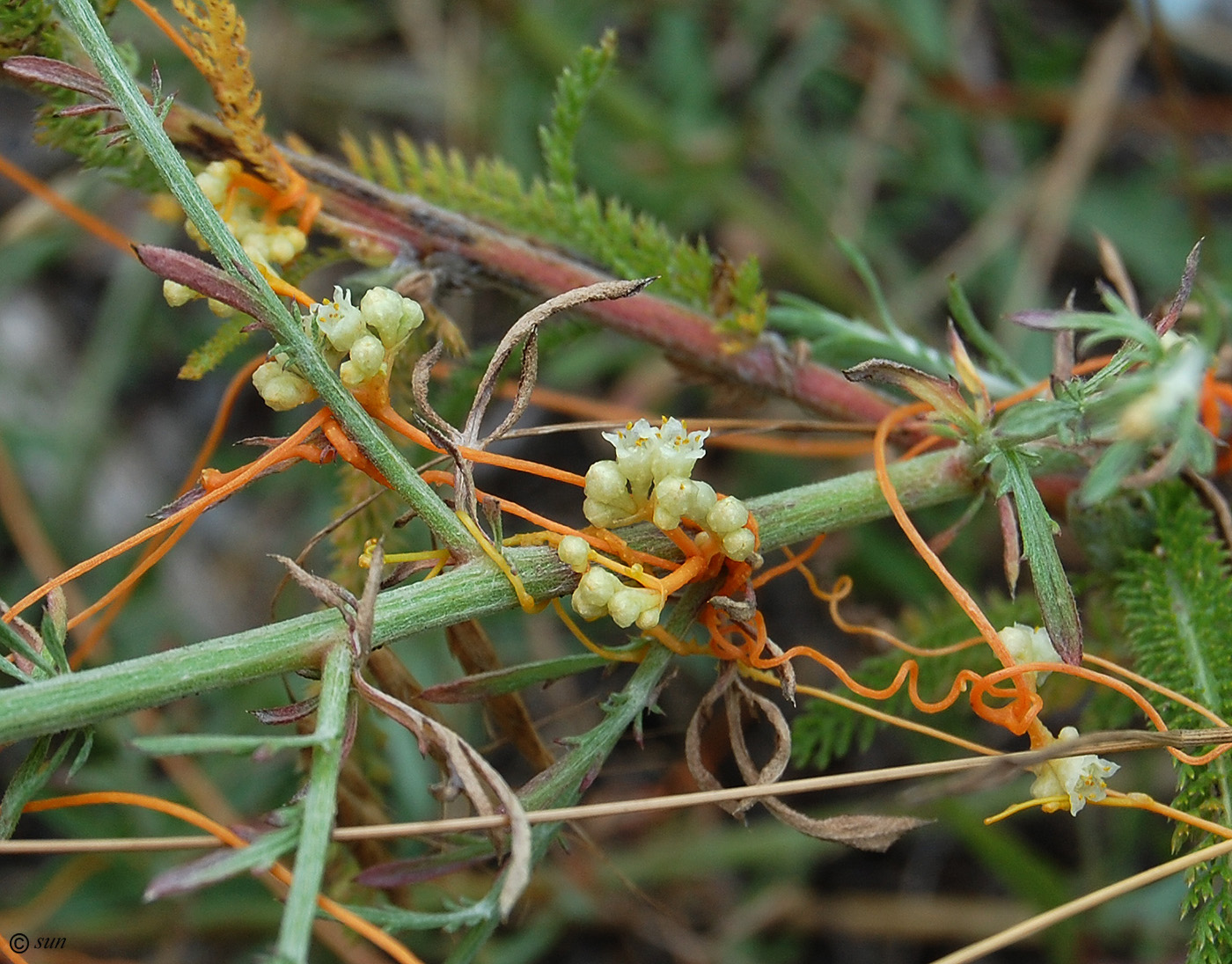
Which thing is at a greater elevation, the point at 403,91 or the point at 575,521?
the point at 403,91

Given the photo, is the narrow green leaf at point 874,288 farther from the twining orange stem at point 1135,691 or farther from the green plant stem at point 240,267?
the green plant stem at point 240,267

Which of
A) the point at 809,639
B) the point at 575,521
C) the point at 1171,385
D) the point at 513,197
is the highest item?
the point at 513,197

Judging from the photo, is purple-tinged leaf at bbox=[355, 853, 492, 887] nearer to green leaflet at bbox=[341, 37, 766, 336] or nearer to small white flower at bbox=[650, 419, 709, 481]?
small white flower at bbox=[650, 419, 709, 481]

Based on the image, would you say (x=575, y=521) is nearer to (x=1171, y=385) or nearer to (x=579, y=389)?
(x=579, y=389)

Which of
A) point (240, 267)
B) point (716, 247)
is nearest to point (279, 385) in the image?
point (240, 267)

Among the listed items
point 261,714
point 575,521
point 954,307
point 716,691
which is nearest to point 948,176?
point 575,521

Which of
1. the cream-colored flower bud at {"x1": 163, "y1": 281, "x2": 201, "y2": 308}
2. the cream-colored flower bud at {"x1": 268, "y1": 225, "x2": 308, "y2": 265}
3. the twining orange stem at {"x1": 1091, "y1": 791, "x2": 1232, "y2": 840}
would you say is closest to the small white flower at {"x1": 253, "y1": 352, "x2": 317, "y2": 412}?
the cream-colored flower bud at {"x1": 163, "y1": 281, "x2": 201, "y2": 308}
